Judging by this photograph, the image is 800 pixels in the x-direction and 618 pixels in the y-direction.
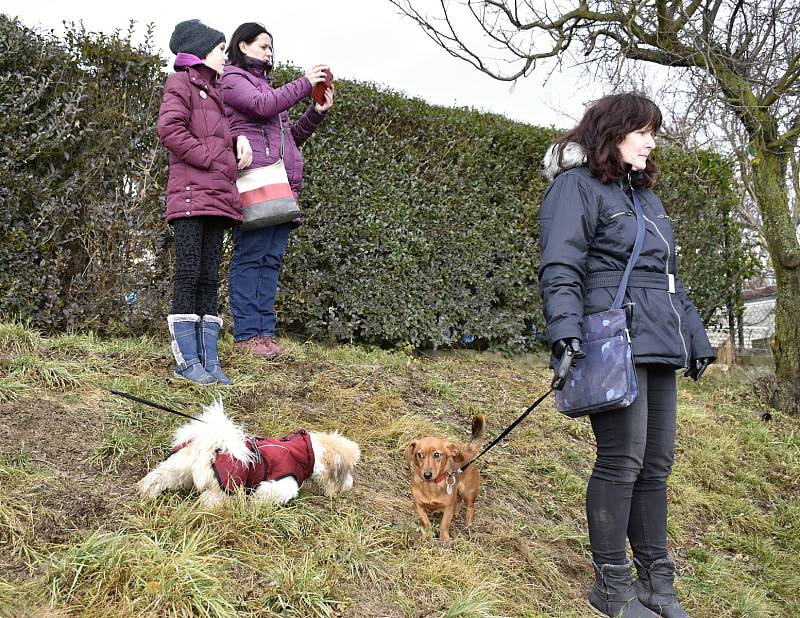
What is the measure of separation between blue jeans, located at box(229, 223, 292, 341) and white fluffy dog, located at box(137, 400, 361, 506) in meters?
1.88

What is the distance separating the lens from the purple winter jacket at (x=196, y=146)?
428 centimetres

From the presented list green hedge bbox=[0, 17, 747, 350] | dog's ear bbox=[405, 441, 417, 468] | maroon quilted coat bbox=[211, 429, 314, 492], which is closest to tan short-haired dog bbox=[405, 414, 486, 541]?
dog's ear bbox=[405, 441, 417, 468]

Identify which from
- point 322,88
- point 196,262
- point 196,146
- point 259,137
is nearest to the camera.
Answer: point 196,146

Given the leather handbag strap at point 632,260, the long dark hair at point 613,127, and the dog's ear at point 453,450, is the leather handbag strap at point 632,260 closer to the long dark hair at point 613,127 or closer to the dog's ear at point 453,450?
the long dark hair at point 613,127

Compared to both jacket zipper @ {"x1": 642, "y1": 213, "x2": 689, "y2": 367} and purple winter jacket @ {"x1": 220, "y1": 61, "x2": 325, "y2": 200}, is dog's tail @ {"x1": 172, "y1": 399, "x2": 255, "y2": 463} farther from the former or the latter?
purple winter jacket @ {"x1": 220, "y1": 61, "x2": 325, "y2": 200}

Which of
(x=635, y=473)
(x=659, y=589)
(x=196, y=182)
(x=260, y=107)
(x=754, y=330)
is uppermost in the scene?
(x=260, y=107)

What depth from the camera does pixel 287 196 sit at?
486 cm

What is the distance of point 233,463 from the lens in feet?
10.1

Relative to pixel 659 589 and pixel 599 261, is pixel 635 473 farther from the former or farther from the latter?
pixel 599 261

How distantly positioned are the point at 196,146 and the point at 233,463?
210cm

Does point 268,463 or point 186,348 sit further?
point 186,348

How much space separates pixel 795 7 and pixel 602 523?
271 inches

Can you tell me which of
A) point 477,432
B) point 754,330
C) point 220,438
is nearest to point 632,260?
point 477,432

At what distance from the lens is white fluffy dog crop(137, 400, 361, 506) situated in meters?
3.07
